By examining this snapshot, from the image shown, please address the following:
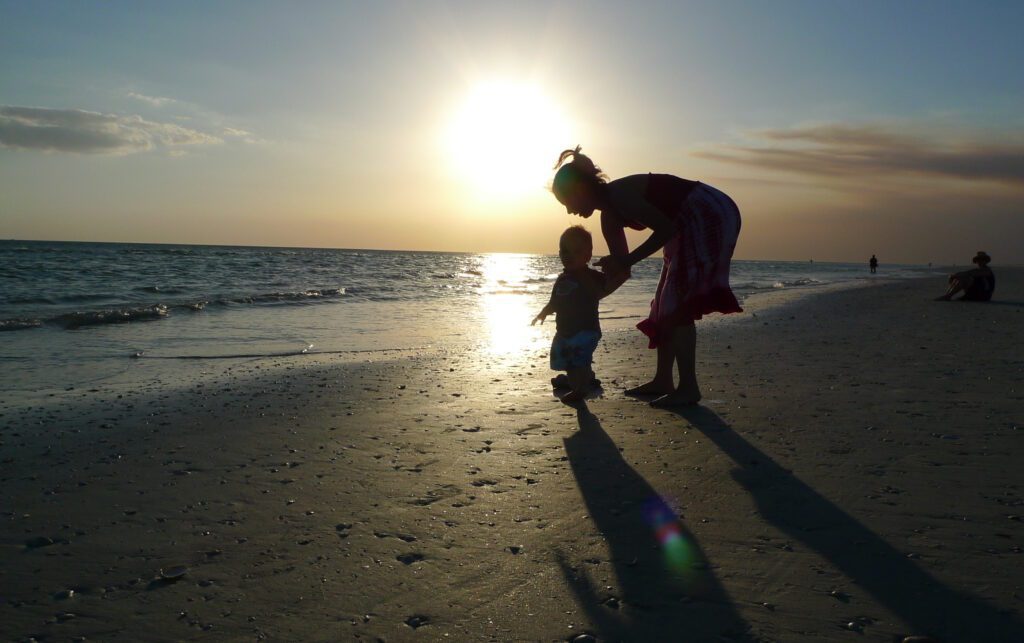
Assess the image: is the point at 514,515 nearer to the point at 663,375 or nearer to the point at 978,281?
the point at 663,375

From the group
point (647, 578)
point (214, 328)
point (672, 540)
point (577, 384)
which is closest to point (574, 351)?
point (577, 384)

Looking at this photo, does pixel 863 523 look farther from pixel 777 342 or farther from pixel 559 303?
pixel 777 342

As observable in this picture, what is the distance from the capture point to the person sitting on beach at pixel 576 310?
4594mm

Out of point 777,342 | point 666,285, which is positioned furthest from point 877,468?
point 777,342

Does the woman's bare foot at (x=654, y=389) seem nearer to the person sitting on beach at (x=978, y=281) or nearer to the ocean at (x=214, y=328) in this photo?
the ocean at (x=214, y=328)

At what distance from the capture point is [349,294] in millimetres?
17609

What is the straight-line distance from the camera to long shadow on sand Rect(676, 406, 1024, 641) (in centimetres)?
174

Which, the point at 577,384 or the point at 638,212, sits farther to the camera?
the point at 577,384

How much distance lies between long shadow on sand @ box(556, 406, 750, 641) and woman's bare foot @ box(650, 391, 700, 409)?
4.95 ft

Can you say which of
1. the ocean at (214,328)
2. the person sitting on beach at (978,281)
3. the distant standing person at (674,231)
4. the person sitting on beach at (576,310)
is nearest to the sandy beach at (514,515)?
the person sitting on beach at (576,310)

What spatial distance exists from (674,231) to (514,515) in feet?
7.32

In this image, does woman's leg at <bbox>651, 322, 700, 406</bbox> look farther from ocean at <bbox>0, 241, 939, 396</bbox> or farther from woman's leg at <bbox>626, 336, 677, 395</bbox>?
ocean at <bbox>0, 241, 939, 396</bbox>

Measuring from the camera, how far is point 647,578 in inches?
80.7

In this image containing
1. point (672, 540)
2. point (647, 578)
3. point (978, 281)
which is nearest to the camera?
point (647, 578)
